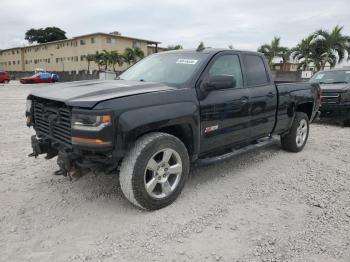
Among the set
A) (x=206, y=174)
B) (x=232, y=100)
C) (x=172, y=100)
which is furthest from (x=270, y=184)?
(x=172, y=100)

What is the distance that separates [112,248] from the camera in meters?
2.89

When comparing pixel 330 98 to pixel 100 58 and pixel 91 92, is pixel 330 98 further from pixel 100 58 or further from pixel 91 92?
pixel 100 58

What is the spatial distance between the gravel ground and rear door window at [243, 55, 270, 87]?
134 centimetres

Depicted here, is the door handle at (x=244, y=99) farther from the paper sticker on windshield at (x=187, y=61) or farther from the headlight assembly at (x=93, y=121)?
the headlight assembly at (x=93, y=121)

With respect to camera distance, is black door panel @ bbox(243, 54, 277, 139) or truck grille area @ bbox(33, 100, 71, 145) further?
black door panel @ bbox(243, 54, 277, 139)

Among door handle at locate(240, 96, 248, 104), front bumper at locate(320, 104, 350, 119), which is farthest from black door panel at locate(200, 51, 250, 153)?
front bumper at locate(320, 104, 350, 119)

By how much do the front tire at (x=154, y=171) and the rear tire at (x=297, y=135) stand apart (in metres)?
2.93

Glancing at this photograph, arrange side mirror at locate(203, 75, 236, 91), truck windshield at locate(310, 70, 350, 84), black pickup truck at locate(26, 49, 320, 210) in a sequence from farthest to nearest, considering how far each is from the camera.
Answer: truck windshield at locate(310, 70, 350, 84)
side mirror at locate(203, 75, 236, 91)
black pickup truck at locate(26, 49, 320, 210)

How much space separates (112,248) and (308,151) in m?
4.57

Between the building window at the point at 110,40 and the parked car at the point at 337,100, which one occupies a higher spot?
the building window at the point at 110,40

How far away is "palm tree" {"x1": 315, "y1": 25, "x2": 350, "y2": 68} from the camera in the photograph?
26.8 m

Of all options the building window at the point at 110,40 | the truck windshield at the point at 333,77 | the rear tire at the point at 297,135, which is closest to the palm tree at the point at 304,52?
the truck windshield at the point at 333,77

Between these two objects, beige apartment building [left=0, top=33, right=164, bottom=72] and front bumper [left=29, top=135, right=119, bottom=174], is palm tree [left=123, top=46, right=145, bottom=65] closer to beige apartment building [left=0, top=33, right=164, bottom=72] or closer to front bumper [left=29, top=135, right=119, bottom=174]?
beige apartment building [left=0, top=33, right=164, bottom=72]

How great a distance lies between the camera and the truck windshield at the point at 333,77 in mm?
9922
